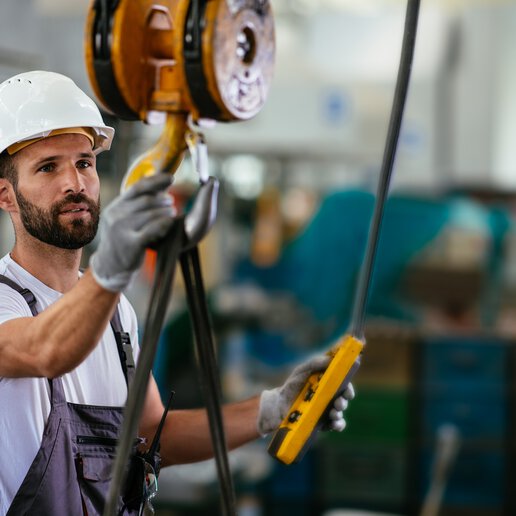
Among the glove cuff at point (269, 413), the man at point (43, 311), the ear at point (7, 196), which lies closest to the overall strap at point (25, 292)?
the man at point (43, 311)

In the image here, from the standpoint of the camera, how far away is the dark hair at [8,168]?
1803 mm

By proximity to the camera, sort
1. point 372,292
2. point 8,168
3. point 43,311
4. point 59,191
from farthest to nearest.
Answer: point 372,292 < point 8,168 < point 59,191 < point 43,311

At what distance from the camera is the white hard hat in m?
1.75

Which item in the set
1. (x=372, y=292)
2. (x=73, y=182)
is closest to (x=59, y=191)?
(x=73, y=182)

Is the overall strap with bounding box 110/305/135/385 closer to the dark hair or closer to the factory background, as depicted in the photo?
the dark hair

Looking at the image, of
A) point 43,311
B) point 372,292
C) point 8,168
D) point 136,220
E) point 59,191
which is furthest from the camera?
point 372,292

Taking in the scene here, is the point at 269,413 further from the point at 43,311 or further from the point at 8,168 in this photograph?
the point at 8,168

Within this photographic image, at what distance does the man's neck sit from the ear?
0.08 meters

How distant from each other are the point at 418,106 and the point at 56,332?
8312 mm

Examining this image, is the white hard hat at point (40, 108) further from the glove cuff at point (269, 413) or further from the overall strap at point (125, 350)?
the glove cuff at point (269, 413)

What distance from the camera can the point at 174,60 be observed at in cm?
135

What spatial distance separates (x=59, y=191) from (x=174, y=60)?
18.4 inches

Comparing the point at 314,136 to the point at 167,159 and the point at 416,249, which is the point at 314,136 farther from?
the point at 167,159

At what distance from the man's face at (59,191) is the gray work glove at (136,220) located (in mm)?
406
